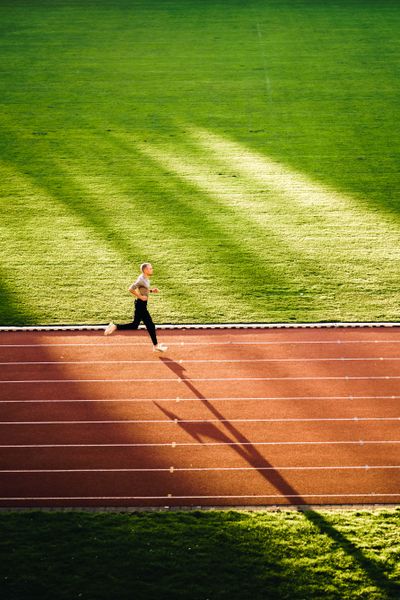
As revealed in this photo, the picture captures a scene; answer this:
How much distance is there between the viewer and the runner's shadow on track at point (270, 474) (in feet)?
20.1

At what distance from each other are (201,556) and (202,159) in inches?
453

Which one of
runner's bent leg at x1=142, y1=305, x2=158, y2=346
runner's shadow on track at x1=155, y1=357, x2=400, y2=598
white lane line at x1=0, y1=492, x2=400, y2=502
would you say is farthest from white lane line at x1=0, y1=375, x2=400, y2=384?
white lane line at x1=0, y1=492, x2=400, y2=502

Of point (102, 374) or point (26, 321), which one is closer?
point (102, 374)

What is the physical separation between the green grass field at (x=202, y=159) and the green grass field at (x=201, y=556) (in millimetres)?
4157

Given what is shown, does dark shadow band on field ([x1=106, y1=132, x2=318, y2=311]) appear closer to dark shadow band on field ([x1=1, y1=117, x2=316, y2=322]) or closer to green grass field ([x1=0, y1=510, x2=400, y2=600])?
dark shadow band on field ([x1=1, y1=117, x2=316, y2=322])

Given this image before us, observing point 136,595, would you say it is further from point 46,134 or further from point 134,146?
point 46,134

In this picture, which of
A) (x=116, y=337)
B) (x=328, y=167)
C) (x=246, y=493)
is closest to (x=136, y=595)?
(x=246, y=493)

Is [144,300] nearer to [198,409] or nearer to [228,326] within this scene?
[228,326]

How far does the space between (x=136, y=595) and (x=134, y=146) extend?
1290cm

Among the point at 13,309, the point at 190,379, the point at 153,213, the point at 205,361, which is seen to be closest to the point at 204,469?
the point at 190,379

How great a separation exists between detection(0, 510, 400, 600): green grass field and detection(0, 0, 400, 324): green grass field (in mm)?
4157

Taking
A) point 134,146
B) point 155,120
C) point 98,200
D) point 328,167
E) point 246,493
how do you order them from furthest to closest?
point 155,120 < point 134,146 < point 328,167 < point 98,200 < point 246,493

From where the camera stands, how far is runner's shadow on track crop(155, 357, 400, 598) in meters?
6.13

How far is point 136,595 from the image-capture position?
5895 mm
